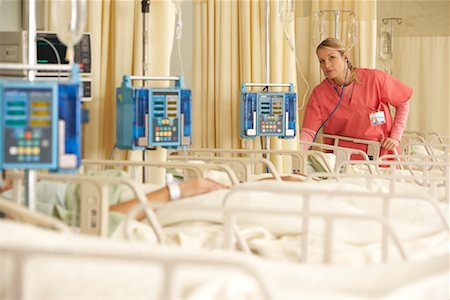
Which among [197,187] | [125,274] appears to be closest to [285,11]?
[197,187]

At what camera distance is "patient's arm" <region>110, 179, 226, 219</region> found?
9.71 ft

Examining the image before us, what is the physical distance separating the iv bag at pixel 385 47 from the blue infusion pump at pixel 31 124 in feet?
18.4

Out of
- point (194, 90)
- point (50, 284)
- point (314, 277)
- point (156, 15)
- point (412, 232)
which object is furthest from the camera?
point (194, 90)

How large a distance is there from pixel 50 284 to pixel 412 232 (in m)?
1.50

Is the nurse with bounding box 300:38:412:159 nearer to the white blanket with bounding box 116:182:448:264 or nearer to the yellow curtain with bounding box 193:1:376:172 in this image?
the yellow curtain with bounding box 193:1:376:172

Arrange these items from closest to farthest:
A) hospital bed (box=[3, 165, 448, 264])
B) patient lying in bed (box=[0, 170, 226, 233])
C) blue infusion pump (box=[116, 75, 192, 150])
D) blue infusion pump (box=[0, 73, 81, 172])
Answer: blue infusion pump (box=[0, 73, 81, 172])
hospital bed (box=[3, 165, 448, 264])
patient lying in bed (box=[0, 170, 226, 233])
blue infusion pump (box=[116, 75, 192, 150])

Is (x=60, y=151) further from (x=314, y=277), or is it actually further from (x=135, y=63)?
(x=135, y=63)

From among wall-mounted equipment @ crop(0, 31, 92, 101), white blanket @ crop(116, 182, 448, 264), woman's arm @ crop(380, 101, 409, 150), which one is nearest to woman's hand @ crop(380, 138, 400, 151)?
woman's arm @ crop(380, 101, 409, 150)

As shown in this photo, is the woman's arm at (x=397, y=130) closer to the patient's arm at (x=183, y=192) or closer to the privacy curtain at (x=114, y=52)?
the privacy curtain at (x=114, y=52)

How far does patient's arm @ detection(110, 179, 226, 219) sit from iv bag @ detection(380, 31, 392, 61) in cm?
479

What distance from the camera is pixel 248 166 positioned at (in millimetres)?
4125

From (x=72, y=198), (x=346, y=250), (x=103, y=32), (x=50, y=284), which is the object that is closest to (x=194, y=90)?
(x=103, y=32)

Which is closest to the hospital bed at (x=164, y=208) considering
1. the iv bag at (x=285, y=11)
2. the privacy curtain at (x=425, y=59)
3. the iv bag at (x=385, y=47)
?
the iv bag at (x=285, y=11)

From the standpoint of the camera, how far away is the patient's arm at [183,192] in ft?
9.71
